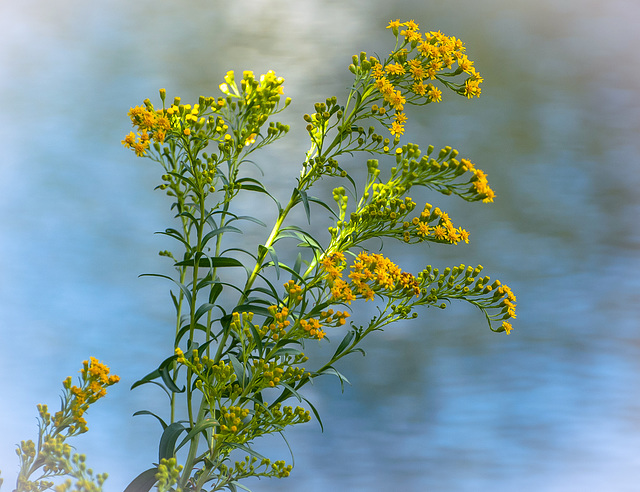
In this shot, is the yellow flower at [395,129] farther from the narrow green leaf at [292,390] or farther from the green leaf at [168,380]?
the green leaf at [168,380]

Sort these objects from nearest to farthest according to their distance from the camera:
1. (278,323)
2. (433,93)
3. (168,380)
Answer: (278,323), (168,380), (433,93)

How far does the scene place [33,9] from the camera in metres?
2.46

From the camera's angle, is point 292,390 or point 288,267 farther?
point 288,267

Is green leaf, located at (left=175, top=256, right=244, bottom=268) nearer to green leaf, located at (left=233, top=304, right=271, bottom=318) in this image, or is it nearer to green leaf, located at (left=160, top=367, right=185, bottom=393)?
green leaf, located at (left=233, top=304, right=271, bottom=318)

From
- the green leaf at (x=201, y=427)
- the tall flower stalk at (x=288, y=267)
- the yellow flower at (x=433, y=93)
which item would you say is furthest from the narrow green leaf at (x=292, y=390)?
the yellow flower at (x=433, y=93)

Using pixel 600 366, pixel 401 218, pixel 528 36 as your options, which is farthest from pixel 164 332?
pixel 528 36

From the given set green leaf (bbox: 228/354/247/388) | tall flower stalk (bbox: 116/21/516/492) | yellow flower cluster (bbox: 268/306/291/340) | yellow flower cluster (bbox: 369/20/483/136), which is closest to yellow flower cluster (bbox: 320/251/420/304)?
tall flower stalk (bbox: 116/21/516/492)

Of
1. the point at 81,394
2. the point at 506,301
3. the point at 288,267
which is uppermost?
the point at 288,267

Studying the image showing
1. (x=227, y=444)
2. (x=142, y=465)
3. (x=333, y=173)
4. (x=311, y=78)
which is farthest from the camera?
(x=311, y=78)

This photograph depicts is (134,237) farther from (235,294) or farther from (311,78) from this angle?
(311,78)

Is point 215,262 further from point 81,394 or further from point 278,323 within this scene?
point 81,394

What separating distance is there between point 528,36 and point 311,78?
3.01 ft

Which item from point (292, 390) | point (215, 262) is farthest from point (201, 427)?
point (215, 262)

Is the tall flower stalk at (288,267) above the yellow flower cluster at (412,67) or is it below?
below
